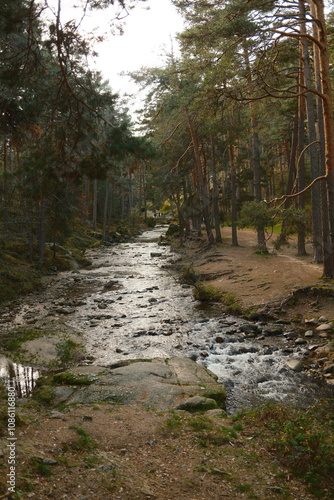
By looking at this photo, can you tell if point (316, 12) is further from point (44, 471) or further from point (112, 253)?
point (112, 253)

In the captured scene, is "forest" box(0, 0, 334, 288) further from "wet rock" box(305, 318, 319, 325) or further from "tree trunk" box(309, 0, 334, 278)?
"wet rock" box(305, 318, 319, 325)

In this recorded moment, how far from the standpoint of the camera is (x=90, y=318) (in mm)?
12125

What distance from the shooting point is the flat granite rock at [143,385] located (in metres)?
6.17

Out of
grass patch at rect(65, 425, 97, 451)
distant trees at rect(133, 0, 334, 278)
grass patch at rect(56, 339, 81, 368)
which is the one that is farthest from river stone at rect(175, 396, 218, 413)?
distant trees at rect(133, 0, 334, 278)

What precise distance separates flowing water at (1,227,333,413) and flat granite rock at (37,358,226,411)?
0.65 metres

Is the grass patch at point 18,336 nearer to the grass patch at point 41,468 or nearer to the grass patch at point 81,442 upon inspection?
the grass patch at point 81,442

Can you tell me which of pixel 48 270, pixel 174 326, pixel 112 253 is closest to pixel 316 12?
pixel 174 326

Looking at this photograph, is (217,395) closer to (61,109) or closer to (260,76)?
(61,109)

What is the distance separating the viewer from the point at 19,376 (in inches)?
293

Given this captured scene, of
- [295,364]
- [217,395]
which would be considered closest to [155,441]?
[217,395]

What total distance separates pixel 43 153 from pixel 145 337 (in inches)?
225

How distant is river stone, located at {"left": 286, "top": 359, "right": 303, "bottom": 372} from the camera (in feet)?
26.1

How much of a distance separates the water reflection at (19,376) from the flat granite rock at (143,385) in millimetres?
606

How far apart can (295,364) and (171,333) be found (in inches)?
147
